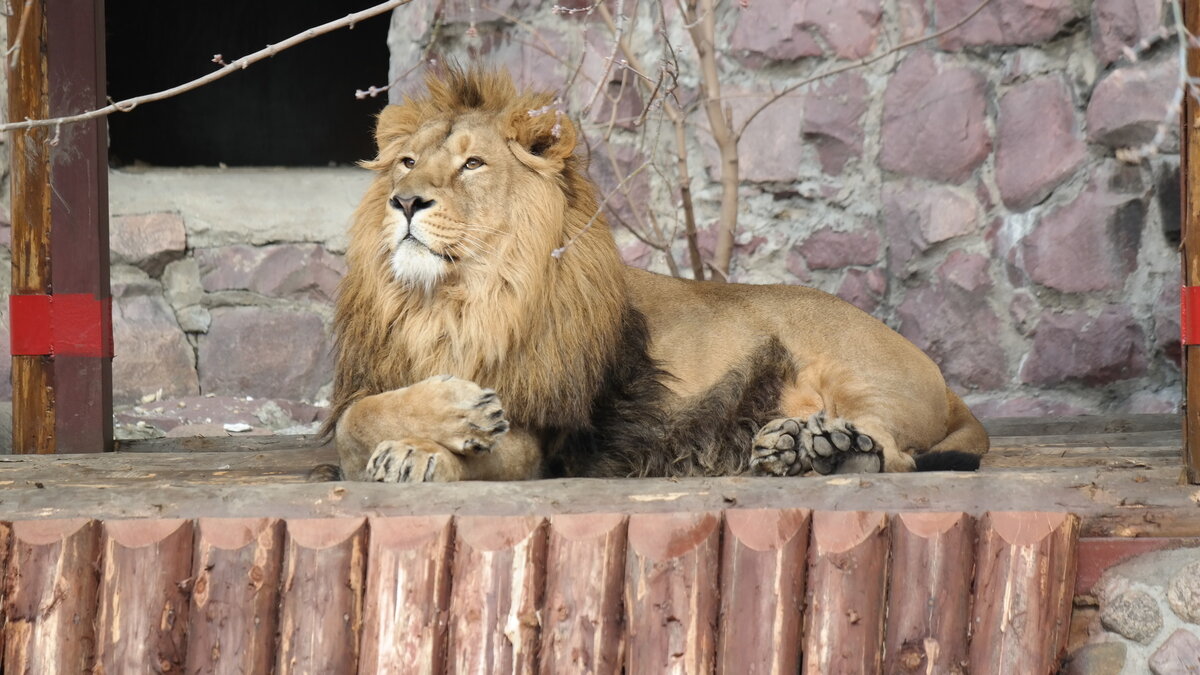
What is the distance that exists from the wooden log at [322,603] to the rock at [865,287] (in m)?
2.53

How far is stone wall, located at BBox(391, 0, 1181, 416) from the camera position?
13.8ft

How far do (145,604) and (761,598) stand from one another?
1.00 metres

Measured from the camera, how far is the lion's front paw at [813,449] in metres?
2.78

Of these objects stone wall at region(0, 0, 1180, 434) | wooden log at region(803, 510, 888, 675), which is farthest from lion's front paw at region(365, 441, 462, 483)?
stone wall at region(0, 0, 1180, 434)

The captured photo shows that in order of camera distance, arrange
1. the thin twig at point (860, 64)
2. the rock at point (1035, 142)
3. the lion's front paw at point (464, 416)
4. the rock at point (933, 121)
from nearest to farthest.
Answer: the lion's front paw at point (464, 416) → the thin twig at point (860, 64) → the rock at point (1035, 142) → the rock at point (933, 121)

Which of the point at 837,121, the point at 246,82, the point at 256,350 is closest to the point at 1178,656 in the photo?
the point at 837,121

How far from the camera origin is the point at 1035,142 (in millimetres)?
4316

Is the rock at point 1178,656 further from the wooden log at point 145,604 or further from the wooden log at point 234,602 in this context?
the wooden log at point 145,604

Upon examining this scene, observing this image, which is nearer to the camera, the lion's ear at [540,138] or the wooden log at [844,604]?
the wooden log at [844,604]

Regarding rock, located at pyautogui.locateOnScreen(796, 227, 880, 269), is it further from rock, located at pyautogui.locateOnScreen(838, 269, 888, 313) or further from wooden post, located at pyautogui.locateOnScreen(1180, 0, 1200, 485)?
wooden post, located at pyautogui.locateOnScreen(1180, 0, 1200, 485)

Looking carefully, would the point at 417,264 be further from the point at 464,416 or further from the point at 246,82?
the point at 246,82

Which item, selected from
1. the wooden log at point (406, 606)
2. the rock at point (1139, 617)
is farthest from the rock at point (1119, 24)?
the wooden log at point (406, 606)

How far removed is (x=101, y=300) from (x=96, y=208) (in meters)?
0.23

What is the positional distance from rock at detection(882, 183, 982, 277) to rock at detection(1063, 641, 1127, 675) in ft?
7.08
